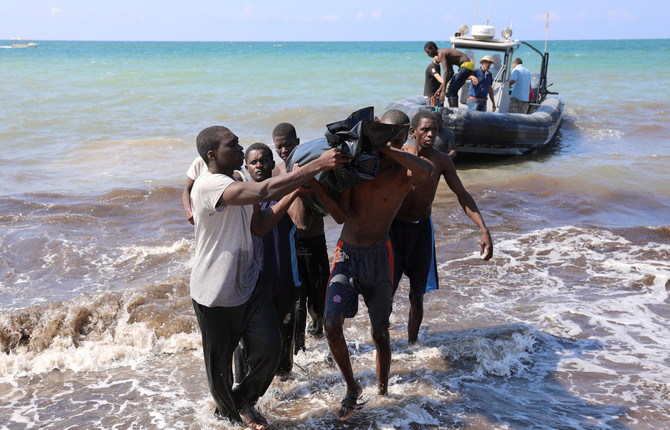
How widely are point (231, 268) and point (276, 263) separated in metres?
0.72

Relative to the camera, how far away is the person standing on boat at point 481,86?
39.6 feet

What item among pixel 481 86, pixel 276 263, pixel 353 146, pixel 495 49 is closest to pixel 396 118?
pixel 353 146

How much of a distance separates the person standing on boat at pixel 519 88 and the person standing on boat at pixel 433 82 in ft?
8.95

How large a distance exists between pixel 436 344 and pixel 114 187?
7.50 m

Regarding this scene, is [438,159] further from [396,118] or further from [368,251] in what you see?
[368,251]

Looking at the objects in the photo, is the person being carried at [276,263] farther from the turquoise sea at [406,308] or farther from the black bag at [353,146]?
the turquoise sea at [406,308]

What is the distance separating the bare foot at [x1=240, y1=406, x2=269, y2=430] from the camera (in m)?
3.88

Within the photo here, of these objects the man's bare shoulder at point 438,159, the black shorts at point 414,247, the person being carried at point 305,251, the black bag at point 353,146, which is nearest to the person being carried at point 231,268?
the black bag at point 353,146

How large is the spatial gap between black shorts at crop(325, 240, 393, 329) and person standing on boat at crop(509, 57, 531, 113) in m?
11.0

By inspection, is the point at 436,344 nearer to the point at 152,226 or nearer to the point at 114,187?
the point at 152,226

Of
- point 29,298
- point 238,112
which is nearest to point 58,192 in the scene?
point 29,298

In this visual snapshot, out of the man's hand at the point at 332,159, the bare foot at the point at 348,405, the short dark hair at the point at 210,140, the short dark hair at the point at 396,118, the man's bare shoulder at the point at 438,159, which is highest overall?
the short dark hair at the point at 396,118

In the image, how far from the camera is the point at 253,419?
3.90 meters

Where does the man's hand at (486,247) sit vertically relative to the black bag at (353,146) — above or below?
below
